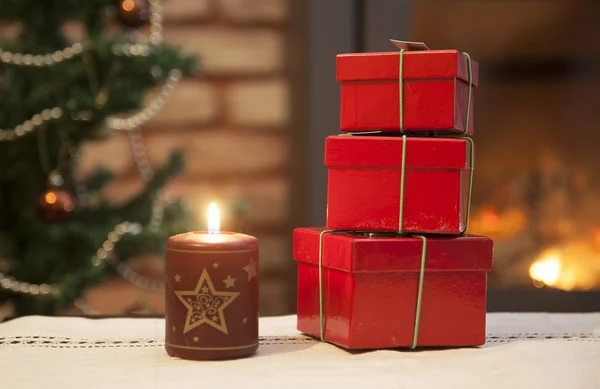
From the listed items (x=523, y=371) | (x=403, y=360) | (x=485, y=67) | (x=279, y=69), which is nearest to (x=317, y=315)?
(x=403, y=360)

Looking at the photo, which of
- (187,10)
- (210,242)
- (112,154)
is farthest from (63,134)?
(210,242)

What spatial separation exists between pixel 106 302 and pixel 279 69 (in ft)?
2.19

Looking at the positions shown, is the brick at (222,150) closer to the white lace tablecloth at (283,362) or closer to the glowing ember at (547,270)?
the glowing ember at (547,270)

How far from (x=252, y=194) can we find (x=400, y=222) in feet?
3.87

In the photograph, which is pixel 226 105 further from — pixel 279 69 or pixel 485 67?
pixel 485 67

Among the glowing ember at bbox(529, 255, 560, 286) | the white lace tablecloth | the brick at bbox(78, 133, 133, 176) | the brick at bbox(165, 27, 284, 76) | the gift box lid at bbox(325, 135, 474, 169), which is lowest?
the glowing ember at bbox(529, 255, 560, 286)

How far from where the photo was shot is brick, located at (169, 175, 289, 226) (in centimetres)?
203

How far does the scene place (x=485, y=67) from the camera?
2.16 metres

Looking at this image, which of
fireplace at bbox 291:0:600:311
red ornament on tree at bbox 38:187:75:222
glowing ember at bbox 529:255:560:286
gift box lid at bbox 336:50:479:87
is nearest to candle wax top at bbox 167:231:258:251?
gift box lid at bbox 336:50:479:87

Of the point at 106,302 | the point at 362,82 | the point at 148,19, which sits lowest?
the point at 106,302

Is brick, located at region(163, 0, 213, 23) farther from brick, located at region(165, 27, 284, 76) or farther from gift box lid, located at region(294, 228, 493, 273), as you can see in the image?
gift box lid, located at region(294, 228, 493, 273)

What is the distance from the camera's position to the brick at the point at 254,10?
6.65 feet

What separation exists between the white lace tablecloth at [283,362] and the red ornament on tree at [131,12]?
0.74 metres

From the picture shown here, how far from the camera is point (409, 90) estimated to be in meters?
0.90
